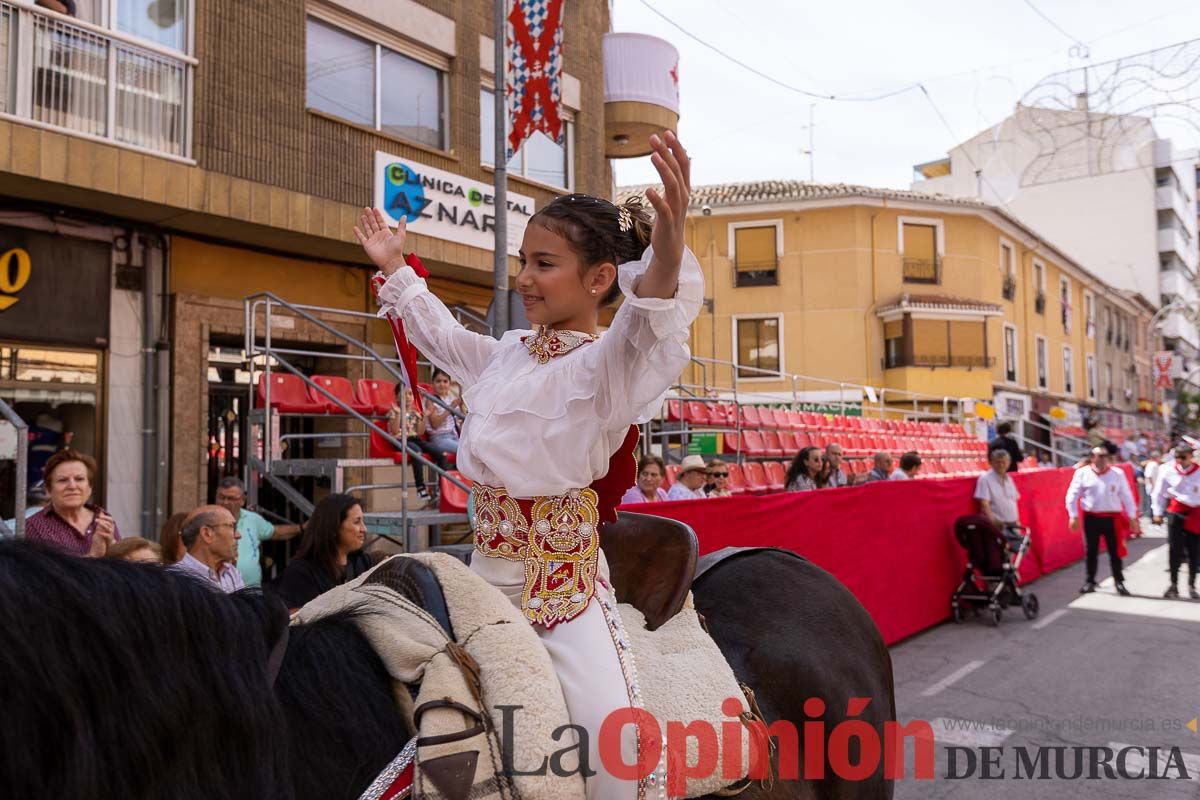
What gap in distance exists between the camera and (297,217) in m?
10.1

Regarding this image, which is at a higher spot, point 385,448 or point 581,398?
point 581,398

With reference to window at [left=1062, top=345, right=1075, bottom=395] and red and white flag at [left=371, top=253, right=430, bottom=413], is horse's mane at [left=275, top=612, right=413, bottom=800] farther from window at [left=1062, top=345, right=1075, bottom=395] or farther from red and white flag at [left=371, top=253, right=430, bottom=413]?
window at [left=1062, top=345, right=1075, bottom=395]

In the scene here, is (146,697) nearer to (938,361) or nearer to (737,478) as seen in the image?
(737,478)

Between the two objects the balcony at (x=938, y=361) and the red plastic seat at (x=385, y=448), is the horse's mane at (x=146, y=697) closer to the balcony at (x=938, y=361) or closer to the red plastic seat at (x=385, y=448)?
the red plastic seat at (x=385, y=448)

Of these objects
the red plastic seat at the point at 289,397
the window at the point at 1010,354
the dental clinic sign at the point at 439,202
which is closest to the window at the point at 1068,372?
the window at the point at 1010,354

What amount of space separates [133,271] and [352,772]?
916 centimetres

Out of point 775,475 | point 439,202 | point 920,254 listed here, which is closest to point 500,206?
point 439,202

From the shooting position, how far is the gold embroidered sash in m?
2.02

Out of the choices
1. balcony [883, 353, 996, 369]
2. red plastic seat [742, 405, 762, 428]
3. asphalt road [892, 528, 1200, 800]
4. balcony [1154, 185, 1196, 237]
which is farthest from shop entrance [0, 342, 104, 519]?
balcony [1154, 185, 1196, 237]

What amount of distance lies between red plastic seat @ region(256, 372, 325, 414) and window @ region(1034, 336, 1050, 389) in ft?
114

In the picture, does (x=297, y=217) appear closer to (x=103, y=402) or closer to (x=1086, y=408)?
(x=103, y=402)

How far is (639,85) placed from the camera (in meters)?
15.4

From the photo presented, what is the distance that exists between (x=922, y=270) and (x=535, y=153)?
22091mm

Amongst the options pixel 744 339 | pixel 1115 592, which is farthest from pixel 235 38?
pixel 744 339
